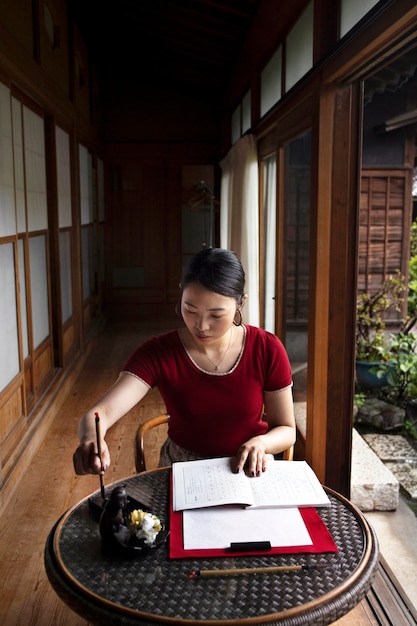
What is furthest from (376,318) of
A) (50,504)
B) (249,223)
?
(50,504)

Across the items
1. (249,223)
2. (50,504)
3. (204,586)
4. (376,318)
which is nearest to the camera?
(204,586)

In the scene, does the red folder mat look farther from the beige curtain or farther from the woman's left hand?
the beige curtain

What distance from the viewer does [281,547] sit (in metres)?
1.20

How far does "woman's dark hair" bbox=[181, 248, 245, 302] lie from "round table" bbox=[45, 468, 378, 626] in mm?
635

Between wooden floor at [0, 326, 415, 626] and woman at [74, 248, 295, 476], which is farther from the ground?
woman at [74, 248, 295, 476]

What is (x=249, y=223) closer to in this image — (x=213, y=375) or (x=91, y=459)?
(x=213, y=375)

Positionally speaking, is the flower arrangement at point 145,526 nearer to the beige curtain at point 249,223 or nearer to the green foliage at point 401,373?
the beige curtain at point 249,223

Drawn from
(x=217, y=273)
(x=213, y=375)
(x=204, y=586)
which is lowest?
(x=204, y=586)

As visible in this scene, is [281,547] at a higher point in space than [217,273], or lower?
lower

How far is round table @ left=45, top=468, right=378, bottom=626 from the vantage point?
3.41 feet

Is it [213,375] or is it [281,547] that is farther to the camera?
[213,375]

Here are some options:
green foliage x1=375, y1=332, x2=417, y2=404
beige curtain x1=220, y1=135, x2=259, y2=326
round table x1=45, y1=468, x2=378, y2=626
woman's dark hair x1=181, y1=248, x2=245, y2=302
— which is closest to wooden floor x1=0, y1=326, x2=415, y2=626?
round table x1=45, y1=468, x2=378, y2=626

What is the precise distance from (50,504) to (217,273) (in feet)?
5.32

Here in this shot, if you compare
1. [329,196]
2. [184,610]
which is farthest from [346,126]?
[184,610]
